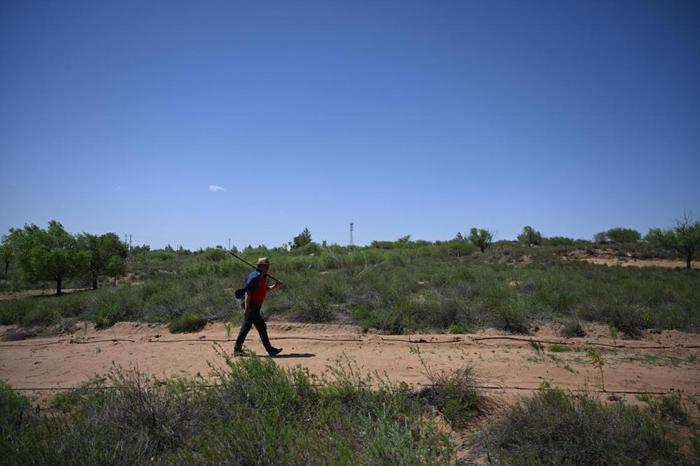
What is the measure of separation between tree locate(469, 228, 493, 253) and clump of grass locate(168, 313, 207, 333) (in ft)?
108

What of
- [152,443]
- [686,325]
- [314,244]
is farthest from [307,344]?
[314,244]

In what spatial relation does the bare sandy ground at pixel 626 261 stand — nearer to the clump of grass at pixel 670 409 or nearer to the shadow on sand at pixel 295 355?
the clump of grass at pixel 670 409

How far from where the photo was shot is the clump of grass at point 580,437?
3867 millimetres

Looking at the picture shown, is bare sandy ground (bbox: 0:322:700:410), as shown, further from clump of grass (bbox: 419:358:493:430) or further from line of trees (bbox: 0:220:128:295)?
line of trees (bbox: 0:220:128:295)

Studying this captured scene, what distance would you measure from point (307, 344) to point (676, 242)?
33873mm

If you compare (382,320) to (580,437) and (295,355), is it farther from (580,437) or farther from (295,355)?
(580,437)

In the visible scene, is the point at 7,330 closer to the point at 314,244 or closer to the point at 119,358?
the point at 119,358

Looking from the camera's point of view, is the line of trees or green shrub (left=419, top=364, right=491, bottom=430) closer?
green shrub (left=419, top=364, right=491, bottom=430)

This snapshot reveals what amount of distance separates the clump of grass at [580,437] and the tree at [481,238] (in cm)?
3627

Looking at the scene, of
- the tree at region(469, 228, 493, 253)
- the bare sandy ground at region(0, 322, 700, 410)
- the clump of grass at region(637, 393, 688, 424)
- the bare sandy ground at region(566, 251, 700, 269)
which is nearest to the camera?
the clump of grass at region(637, 393, 688, 424)

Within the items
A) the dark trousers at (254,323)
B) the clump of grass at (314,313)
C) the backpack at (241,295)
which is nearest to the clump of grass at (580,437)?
the dark trousers at (254,323)

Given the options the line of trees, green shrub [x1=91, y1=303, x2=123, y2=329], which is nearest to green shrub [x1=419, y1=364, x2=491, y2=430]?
green shrub [x1=91, y1=303, x2=123, y2=329]

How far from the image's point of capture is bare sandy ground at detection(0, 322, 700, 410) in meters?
6.46

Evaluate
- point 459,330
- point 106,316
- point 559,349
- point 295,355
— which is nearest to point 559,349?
point 559,349
